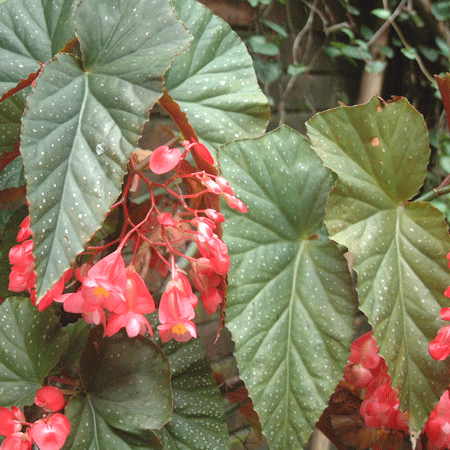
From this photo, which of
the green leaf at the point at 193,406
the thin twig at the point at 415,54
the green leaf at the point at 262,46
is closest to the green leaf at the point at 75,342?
the green leaf at the point at 193,406

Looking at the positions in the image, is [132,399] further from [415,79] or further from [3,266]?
[415,79]

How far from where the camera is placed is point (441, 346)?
0.45 m

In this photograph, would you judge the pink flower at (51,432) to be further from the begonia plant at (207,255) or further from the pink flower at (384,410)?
the pink flower at (384,410)

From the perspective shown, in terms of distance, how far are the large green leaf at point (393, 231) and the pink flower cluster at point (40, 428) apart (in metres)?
0.34

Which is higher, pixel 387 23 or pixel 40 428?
pixel 40 428

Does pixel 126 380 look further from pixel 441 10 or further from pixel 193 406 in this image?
pixel 441 10

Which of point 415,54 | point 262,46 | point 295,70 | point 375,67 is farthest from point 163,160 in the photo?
point 415,54

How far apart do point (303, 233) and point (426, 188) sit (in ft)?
3.97

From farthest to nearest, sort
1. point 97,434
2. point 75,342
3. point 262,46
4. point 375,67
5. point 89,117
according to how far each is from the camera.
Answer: point 375,67
point 262,46
point 75,342
point 97,434
point 89,117

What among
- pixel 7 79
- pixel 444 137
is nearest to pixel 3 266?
pixel 7 79

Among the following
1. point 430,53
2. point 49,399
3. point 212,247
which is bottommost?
point 430,53

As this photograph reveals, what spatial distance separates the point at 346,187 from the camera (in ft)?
1.66

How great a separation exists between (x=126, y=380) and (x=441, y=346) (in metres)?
0.35

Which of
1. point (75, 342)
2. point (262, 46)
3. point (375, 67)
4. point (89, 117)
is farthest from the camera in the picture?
point (375, 67)
